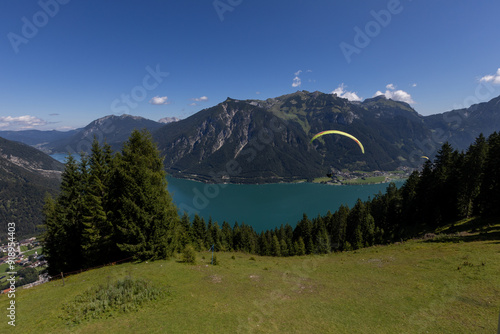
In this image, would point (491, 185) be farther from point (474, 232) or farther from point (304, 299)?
point (304, 299)

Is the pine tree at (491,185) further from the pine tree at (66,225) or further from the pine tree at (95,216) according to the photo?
the pine tree at (66,225)

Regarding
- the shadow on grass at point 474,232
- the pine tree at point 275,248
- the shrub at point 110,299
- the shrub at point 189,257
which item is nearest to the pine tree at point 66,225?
the shrub at point 189,257

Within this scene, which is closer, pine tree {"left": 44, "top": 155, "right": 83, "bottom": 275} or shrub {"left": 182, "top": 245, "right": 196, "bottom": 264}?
shrub {"left": 182, "top": 245, "right": 196, "bottom": 264}

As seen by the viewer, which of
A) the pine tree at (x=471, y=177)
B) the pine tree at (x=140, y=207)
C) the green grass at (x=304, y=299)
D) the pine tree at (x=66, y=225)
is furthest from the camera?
the pine tree at (x=471, y=177)

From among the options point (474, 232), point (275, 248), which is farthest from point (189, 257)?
point (275, 248)

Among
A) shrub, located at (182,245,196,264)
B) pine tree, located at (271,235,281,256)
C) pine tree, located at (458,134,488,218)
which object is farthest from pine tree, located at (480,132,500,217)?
shrub, located at (182,245,196,264)

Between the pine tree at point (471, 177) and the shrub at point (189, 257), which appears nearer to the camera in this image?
the shrub at point (189, 257)

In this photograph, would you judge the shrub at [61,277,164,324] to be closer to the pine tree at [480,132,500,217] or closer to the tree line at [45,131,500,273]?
the tree line at [45,131,500,273]
